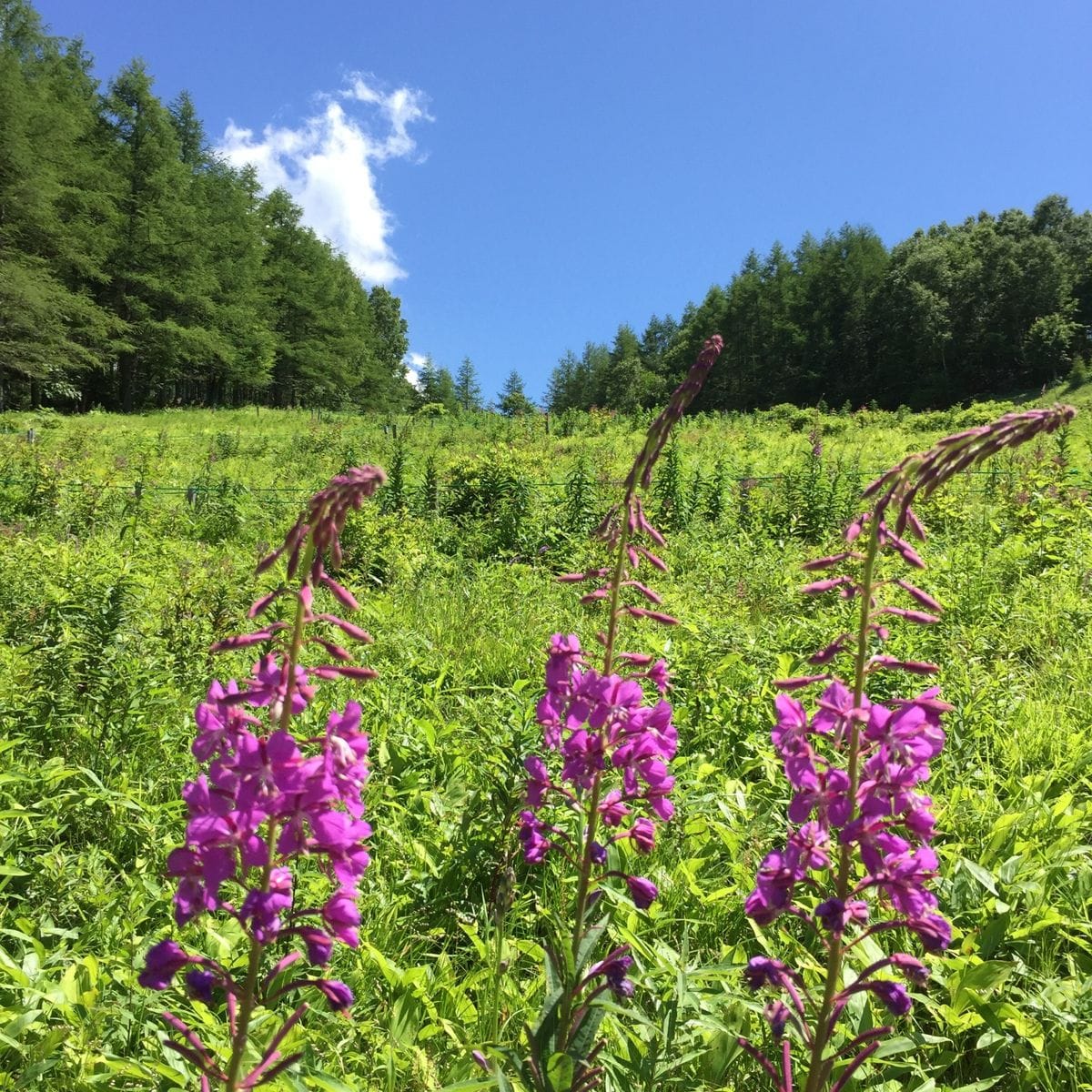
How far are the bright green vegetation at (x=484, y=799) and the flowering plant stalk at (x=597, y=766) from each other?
29cm

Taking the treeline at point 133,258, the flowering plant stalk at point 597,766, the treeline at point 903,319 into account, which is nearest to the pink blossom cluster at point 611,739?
the flowering plant stalk at point 597,766

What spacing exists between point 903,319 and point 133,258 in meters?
52.4

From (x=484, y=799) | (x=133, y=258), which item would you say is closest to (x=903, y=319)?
(x=133, y=258)

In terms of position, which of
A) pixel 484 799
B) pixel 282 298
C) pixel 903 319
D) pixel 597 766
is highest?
pixel 903 319

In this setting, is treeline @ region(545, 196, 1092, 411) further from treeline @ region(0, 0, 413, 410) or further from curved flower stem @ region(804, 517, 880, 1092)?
curved flower stem @ region(804, 517, 880, 1092)

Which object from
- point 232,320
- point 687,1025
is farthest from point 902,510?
point 232,320

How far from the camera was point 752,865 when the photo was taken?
255 centimetres

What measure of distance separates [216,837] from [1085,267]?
65038 millimetres

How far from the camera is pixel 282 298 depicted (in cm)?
4456

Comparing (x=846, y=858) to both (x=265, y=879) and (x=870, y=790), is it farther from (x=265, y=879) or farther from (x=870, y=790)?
(x=265, y=879)

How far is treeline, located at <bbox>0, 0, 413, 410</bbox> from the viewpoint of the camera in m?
26.1

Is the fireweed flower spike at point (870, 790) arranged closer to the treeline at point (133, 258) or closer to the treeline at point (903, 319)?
the treeline at point (133, 258)

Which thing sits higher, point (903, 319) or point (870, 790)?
point (903, 319)

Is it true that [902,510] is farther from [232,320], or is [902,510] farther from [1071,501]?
[232,320]
